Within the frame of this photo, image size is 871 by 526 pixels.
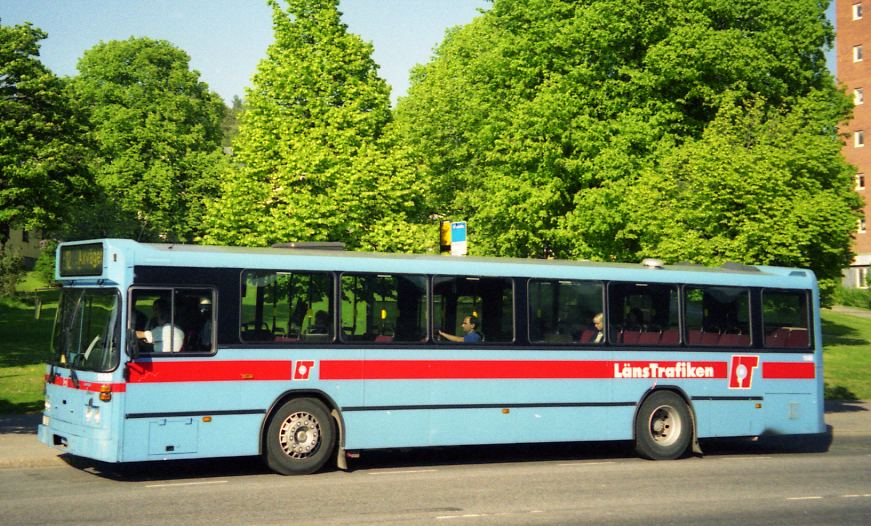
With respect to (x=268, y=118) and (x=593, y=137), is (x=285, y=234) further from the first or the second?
(x=593, y=137)

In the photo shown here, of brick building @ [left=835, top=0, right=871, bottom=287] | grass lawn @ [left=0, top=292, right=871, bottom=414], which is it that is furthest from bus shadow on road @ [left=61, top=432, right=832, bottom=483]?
brick building @ [left=835, top=0, right=871, bottom=287]

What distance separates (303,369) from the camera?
1399cm

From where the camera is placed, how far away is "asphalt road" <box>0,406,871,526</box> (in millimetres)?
10906

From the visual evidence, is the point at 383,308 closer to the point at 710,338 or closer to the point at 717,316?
the point at 710,338

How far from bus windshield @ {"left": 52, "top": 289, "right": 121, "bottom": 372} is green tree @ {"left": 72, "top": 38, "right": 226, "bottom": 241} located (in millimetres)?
38981

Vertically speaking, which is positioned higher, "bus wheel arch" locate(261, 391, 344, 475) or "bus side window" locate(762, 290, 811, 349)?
"bus side window" locate(762, 290, 811, 349)

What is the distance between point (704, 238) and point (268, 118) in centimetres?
1879

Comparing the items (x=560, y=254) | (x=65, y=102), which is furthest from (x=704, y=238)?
(x=65, y=102)

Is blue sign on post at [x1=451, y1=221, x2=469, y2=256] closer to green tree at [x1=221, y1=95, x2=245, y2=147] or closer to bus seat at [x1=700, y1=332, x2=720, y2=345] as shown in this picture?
bus seat at [x1=700, y1=332, x2=720, y2=345]

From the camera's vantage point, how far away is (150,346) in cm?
1302

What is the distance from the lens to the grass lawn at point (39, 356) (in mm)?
22234

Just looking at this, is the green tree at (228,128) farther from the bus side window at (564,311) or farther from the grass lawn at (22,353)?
the bus side window at (564,311)

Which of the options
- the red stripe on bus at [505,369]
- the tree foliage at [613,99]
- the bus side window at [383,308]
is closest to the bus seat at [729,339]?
the red stripe on bus at [505,369]

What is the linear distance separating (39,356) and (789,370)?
21.4 meters
